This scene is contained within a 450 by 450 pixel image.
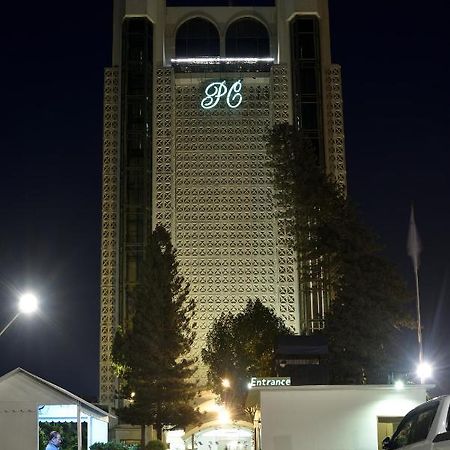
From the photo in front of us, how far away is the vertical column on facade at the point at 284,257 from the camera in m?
56.8

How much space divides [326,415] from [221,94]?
36423 mm

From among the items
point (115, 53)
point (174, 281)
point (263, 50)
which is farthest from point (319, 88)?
point (174, 281)

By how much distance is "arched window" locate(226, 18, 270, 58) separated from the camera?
205 ft

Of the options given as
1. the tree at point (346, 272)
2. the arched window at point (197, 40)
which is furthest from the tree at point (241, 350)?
the arched window at point (197, 40)

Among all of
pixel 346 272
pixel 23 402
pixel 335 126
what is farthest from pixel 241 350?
pixel 23 402

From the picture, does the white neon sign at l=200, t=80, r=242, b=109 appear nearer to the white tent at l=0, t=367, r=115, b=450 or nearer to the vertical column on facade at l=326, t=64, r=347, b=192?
the vertical column on facade at l=326, t=64, r=347, b=192

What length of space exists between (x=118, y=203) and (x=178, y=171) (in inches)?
169

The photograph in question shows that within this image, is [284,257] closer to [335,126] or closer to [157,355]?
[335,126]

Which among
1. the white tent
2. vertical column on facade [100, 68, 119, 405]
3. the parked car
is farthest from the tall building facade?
the parked car

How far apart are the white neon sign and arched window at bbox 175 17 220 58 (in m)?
3.24

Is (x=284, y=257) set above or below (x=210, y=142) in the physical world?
below

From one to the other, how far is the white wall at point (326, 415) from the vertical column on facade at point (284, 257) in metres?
28.8

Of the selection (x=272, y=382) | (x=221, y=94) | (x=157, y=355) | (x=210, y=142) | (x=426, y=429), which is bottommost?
(x=426, y=429)

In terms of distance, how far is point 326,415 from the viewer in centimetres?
2662
